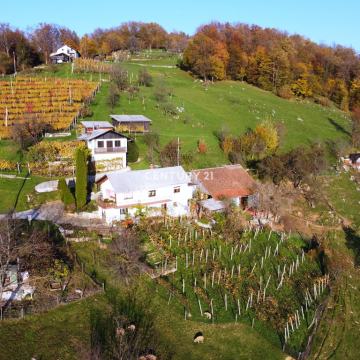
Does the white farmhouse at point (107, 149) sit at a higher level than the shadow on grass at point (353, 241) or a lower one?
higher

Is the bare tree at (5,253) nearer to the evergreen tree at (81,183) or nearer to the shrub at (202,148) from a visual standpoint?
the evergreen tree at (81,183)

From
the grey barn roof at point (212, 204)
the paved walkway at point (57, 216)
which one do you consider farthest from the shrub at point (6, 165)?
the grey barn roof at point (212, 204)

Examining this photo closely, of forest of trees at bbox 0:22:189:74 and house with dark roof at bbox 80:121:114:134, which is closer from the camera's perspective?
house with dark roof at bbox 80:121:114:134

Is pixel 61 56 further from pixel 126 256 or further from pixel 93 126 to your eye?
pixel 126 256

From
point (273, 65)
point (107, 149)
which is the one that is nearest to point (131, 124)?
point (107, 149)

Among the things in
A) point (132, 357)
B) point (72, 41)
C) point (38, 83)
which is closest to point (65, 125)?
point (38, 83)

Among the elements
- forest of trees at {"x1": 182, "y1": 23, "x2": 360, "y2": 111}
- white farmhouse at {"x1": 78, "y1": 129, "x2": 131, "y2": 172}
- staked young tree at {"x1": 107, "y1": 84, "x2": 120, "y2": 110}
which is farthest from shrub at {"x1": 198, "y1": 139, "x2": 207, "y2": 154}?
forest of trees at {"x1": 182, "y1": 23, "x2": 360, "y2": 111}

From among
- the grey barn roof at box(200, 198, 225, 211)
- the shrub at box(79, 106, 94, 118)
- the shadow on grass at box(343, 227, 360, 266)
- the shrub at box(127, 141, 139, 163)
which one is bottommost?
the shadow on grass at box(343, 227, 360, 266)

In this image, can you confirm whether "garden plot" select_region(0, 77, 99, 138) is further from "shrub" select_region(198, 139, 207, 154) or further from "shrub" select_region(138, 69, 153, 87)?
"shrub" select_region(198, 139, 207, 154)
